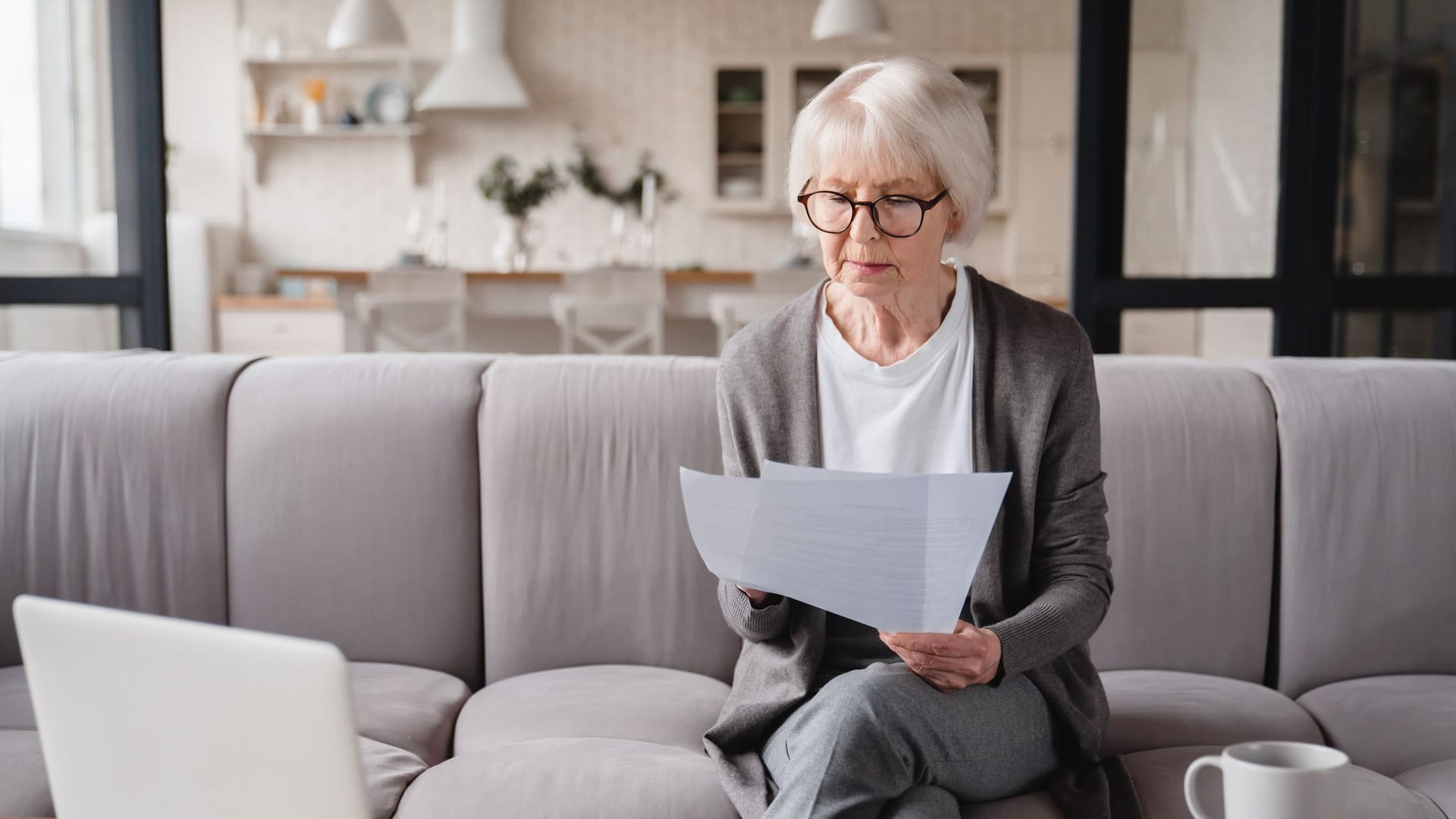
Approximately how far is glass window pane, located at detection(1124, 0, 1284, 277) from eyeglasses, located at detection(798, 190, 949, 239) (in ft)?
3.79

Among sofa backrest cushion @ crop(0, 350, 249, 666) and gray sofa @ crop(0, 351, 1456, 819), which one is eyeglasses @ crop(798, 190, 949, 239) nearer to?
gray sofa @ crop(0, 351, 1456, 819)

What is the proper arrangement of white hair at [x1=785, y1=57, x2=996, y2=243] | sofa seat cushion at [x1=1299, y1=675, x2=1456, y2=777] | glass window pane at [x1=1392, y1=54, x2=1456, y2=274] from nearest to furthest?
white hair at [x1=785, y1=57, x2=996, y2=243]
sofa seat cushion at [x1=1299, y1=675, x2=1456, y2=777]
glass window pane at [x1=1392, y1=54, x2=1456, y2=274]

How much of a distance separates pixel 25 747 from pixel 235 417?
22.6 inches

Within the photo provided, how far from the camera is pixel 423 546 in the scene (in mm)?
1826

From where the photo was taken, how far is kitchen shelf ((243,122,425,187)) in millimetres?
6816

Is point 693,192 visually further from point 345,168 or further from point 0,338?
point 0,338

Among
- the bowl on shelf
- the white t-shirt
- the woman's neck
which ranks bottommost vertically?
the white t-shirt

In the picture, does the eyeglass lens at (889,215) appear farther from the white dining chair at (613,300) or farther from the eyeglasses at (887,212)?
the white dining chair at (613,300)

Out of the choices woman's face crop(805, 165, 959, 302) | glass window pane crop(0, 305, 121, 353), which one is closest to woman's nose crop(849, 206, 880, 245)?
woman's face crop(805, 165, 959, 302)

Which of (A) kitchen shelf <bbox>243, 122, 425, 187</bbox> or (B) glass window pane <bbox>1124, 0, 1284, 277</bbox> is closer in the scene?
(B) glass window pane <bbox>1124, 0, 1284, 277</bbox>

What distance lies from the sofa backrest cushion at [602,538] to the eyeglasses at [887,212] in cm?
52

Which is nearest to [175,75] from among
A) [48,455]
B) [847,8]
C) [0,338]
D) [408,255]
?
[408,255]

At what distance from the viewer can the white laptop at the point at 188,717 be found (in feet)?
2.60

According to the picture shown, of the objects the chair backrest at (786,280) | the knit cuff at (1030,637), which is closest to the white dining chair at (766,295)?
the chair backrest at (786,280)
